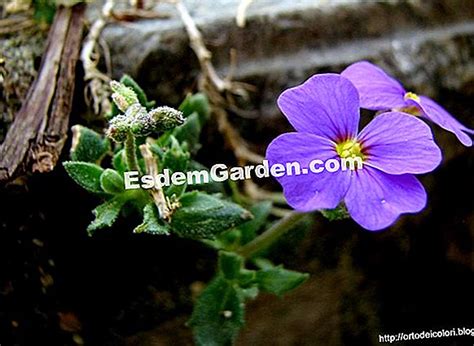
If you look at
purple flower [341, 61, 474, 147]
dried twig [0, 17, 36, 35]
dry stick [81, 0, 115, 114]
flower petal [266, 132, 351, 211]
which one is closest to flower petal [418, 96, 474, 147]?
purple flower [341, 61, 474, 147]

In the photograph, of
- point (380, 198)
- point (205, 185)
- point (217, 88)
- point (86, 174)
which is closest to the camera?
point (380, 198)

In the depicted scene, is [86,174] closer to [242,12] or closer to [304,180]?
[304,180]

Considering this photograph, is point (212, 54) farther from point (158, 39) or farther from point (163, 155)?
point (163, 155)

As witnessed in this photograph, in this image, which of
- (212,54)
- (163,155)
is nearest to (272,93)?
(212,54)

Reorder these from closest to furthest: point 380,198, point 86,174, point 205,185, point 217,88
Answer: point 380,198, point 86,174, point 205,185, point 217,88

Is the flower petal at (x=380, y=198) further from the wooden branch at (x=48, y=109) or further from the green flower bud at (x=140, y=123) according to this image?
→ the wooden branch at (x=48, y=109)

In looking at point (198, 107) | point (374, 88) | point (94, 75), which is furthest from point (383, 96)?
point (94, 75)

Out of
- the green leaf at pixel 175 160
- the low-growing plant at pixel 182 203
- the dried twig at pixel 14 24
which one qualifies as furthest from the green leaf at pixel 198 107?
the dried twig at pixel 14 24
